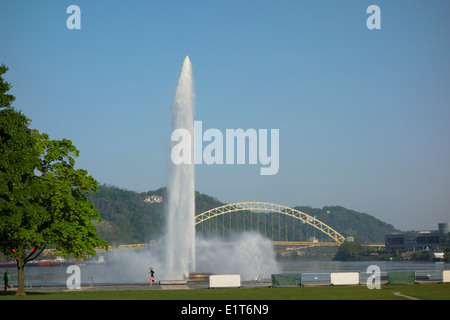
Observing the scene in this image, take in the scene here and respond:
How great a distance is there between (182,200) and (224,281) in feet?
51.9

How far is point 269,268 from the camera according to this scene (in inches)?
3794

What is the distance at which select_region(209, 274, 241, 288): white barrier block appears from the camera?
1938 inches

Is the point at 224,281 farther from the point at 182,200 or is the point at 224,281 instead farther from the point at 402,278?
the point at 182,200

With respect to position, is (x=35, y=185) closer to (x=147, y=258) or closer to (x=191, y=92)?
(x=191, y=92)

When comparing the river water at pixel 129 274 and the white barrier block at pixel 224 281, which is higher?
the white barrier block at pixel 224 281

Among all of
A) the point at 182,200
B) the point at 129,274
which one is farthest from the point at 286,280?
the point at 129,274

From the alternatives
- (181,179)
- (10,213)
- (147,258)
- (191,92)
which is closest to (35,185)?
(10,213)

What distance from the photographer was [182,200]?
6391 centimetres

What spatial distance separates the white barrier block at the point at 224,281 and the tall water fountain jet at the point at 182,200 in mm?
9930

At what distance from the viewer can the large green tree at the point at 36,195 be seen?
40.6m

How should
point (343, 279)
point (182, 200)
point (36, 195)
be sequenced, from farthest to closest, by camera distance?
1. point (182, 200)
2. point (343, 279)
3. point (36, 195)

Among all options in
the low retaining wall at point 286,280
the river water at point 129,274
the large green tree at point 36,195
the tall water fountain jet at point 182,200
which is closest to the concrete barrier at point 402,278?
the river water at point 129,274

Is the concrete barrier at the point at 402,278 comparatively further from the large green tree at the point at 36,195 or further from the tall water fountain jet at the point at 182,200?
the large green tree at the point at 36,195
